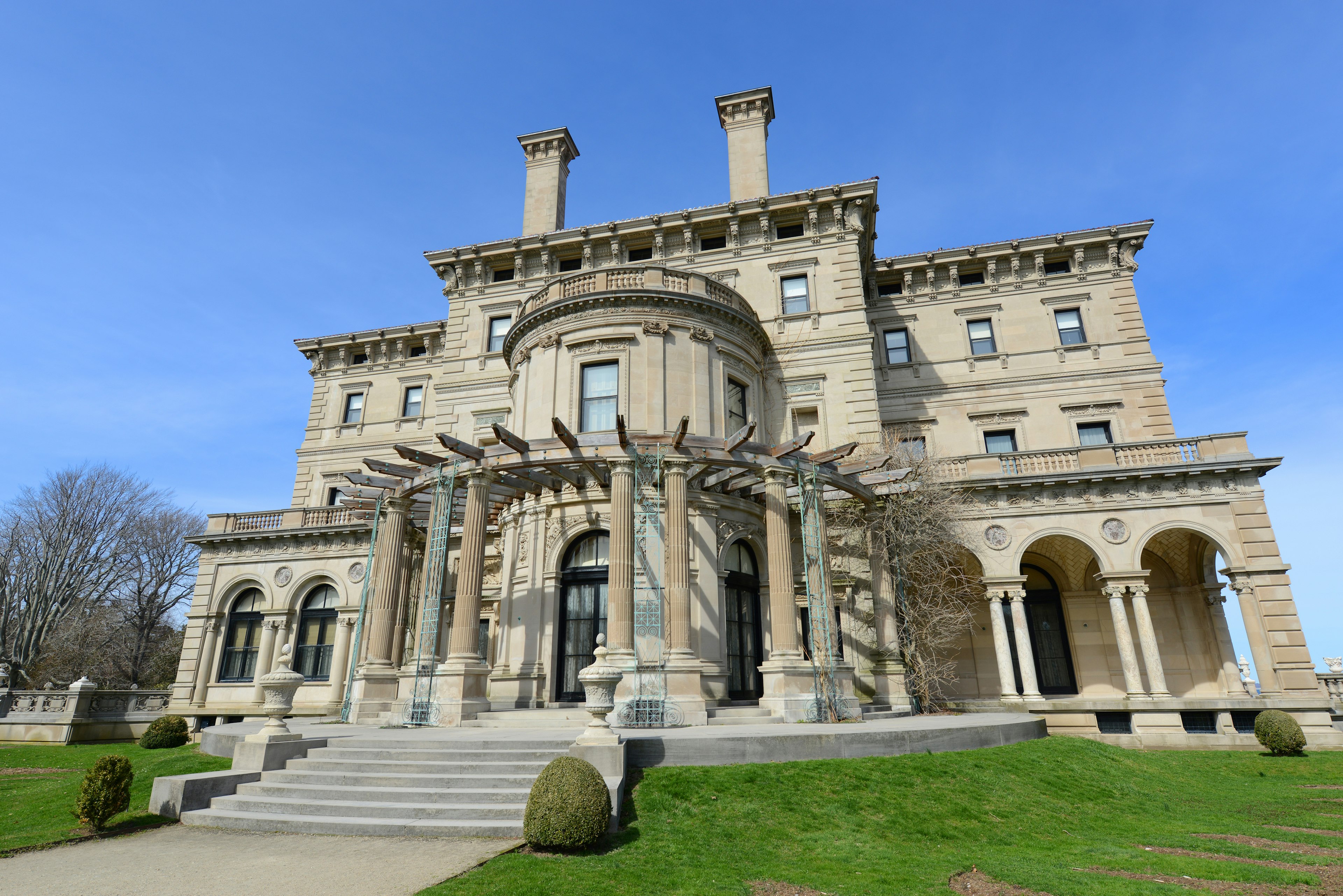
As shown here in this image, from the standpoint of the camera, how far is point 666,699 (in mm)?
14766

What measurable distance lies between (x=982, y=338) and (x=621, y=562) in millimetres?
20364

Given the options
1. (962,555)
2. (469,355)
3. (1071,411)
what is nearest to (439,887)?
(962,555)

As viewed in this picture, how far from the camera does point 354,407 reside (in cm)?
3553

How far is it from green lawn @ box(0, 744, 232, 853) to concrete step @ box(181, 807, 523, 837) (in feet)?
4.39

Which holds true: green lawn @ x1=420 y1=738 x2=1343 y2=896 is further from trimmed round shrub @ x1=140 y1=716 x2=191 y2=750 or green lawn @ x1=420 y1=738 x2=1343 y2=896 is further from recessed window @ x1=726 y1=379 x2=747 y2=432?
trimmed round shrub @ x1=140 y1=716 x2=191 y2=750

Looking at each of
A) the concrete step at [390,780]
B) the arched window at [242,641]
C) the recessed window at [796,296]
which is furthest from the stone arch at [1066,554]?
the arched window at [242,641]

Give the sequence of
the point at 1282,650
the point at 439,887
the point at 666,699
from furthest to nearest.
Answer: the point at 1282,650
the point at 666,699
the point at 439,887

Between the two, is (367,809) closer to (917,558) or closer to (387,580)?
(387,580)

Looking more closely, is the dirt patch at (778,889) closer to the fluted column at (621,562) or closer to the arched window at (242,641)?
the fluted column at (621,562)

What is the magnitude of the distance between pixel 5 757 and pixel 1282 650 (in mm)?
36943

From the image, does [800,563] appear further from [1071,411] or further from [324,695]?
[324,695]

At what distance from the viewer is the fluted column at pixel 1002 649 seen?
885 inches

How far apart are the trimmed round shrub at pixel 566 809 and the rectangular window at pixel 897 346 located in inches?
966

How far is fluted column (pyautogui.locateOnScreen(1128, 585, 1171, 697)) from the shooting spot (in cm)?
2127
